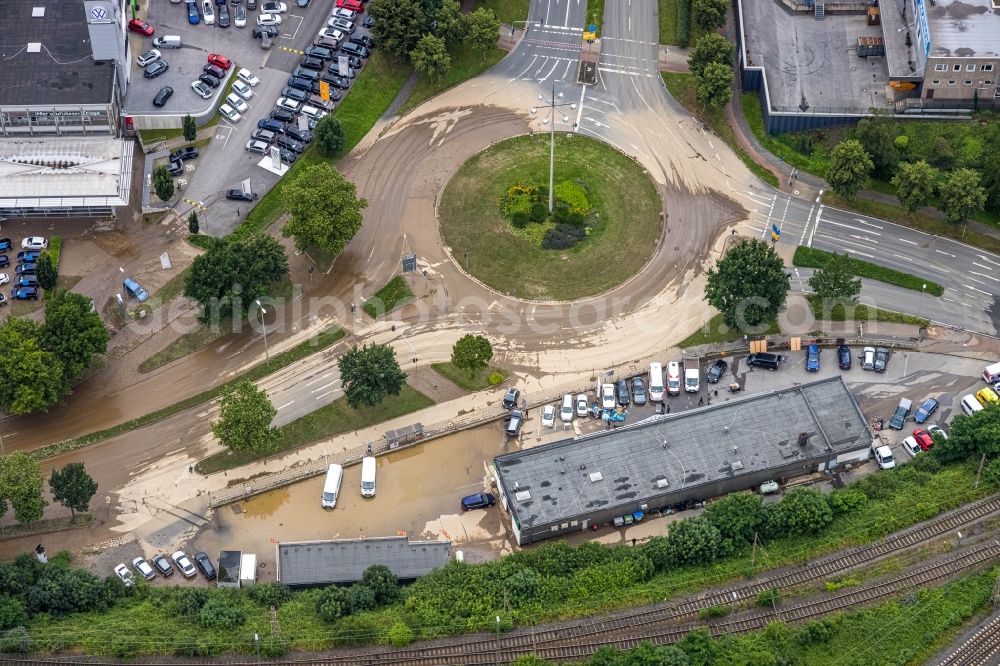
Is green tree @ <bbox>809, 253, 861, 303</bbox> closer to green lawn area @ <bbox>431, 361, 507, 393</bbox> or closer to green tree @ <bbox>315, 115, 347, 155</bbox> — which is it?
green lawn area @ <bbox>431, 361, 507, 393</bbox>

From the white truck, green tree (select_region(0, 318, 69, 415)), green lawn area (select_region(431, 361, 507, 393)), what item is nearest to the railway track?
the white truck

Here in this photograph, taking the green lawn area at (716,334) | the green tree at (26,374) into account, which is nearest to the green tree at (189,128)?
the green tree at (26,374)

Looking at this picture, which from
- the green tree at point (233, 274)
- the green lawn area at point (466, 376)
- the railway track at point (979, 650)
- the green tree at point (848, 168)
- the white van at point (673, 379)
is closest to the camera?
the railway track at point (979, 650)

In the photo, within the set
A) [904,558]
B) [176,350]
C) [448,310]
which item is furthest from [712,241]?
[176,350]

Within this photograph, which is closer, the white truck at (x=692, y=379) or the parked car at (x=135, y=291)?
the white truck at (x=692, y=379)

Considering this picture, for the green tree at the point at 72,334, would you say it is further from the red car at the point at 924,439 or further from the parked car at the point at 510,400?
the red car at the point at 924,439

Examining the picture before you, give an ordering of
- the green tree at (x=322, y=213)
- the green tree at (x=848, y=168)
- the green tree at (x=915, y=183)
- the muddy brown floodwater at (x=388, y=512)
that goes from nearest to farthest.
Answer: the muddy brown floodwater at (x=388, y=512) → the green tree at (x=322, y=213) → the green tree at (x=915, y=183) → the green tree at (x=848, y=168)

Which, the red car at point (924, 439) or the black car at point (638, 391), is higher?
the black car at point (638, 391)

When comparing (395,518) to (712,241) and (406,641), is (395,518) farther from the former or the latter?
(712,241)

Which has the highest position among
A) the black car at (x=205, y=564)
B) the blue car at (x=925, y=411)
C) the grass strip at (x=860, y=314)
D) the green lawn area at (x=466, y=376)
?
the grass strip at (x=860, y=314)
